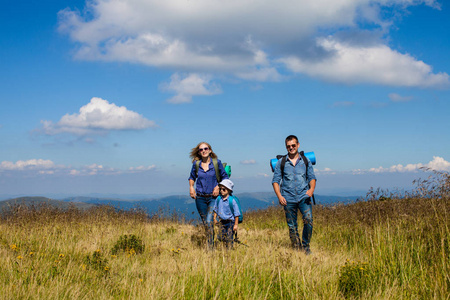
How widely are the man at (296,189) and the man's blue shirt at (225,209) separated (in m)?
0.78

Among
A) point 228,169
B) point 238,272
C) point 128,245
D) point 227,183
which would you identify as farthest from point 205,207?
point 238,272

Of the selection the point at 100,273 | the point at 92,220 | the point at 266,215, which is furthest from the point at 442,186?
the point at 92,220

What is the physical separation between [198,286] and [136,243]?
123 inches

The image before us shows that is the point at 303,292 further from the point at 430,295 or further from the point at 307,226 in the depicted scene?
the point at 307,226

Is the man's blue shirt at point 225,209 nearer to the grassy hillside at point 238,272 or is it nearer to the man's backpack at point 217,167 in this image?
the man's backpack at point 217,167

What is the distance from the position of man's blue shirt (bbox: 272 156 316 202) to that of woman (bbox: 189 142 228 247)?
3.86 feet

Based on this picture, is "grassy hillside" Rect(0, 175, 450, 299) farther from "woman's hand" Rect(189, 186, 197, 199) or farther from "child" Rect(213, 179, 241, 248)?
"woman's hand" Rect(189, 186, 197, 199)

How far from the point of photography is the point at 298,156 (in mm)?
5871

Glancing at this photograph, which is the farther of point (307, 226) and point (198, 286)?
point (307, 226)

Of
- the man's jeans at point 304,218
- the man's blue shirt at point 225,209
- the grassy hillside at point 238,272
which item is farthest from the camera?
the man's blue shirt at point 225,209

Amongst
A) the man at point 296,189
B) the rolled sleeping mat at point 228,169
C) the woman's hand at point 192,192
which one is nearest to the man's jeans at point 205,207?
the woman's hand at point 192,192

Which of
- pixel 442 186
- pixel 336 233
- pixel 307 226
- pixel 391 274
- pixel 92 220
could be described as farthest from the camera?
pixel 92 220

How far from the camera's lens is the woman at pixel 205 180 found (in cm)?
611

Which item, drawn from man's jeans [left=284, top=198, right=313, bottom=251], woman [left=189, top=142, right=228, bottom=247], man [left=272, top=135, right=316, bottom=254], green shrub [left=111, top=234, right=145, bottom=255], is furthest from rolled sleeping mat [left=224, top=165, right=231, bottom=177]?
green shrub [left=111, top=234, right=145, bottom=255]
